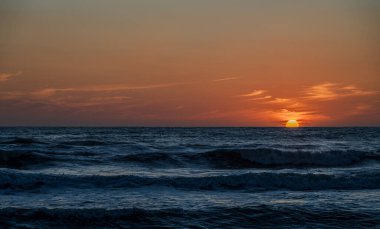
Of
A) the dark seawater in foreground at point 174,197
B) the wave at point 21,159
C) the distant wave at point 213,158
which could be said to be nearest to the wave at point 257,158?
the distant wave at point 213,158

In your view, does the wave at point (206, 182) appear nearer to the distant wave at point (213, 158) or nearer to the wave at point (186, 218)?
the wave at point (186, 218)

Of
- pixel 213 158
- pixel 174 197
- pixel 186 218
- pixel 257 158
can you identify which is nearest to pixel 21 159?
pixel 213 158

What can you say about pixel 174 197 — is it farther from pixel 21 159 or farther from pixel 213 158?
pixel 21 159

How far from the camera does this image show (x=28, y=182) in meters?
17.5

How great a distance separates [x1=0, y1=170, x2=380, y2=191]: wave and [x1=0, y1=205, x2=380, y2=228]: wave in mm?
4824

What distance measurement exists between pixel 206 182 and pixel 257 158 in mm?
12989

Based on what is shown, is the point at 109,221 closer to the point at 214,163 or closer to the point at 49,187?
the point at 49,187

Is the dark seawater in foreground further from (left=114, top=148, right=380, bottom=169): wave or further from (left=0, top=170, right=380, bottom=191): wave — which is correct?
(left=114, top=148, right=380, bottom=169): wave

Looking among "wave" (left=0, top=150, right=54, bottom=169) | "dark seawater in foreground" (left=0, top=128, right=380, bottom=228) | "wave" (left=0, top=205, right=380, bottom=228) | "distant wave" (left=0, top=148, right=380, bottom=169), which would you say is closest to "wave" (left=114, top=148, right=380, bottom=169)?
"distant wave" (left=0, top=148, right=380, bottom=169)

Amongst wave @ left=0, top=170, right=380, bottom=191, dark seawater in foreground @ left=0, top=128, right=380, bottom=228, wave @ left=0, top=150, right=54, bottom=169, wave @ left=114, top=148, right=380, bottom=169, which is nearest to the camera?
dark seawater in foreground @ left=0, top=128, right=380, bottom=228

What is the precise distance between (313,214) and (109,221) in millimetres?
5666

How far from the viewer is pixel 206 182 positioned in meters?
18.1

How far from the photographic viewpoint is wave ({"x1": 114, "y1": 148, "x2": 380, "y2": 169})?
27.7m

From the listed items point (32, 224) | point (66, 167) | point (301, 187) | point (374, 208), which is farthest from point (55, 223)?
point (66, 167)
